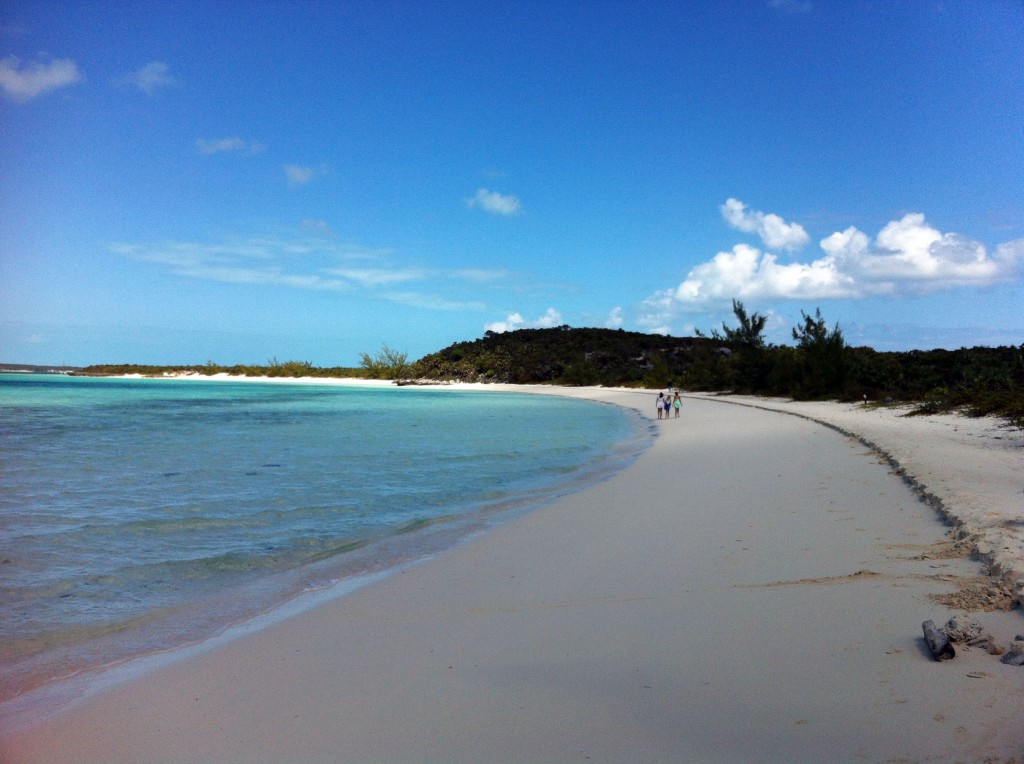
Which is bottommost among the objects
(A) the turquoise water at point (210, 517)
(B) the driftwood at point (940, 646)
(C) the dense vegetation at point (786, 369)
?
(A) the turquoise water at point (210, 517)

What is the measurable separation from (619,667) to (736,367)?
37506mm

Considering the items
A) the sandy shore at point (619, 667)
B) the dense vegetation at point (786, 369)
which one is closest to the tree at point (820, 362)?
the dense vegetation at point (786, 369)

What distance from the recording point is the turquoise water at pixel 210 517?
4441 millimetres

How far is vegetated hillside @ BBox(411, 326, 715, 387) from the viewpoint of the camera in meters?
63.3

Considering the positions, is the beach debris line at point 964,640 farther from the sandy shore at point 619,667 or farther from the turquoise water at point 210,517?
the turquoise water at point 210,517

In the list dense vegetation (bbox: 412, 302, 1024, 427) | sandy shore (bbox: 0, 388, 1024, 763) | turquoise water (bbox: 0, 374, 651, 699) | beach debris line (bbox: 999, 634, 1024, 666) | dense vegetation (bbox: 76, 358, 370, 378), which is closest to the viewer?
sandy shore (bbox: 0, 388, 1024, 763)

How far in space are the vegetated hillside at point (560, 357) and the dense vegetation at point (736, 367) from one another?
0.45 ft

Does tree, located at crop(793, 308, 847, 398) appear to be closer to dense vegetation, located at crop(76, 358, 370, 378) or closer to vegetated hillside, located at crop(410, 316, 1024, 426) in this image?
vegetated hillside, located at crop(410, 316, 1024, 426)

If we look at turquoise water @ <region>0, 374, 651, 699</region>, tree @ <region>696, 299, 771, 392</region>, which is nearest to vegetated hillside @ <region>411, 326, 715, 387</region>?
tree @ <region>696, 299, 771, 392</region>

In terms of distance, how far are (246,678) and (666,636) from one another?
7.29 ft

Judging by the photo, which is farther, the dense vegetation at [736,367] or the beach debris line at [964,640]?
the dense vegetation at [736,367]

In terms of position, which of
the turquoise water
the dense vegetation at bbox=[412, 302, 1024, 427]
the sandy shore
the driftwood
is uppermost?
the dense vegetation at bbox=[412, 302, 1024, 427]

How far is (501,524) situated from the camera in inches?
282

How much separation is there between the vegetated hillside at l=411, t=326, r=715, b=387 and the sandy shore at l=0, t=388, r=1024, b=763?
49.9 meters
